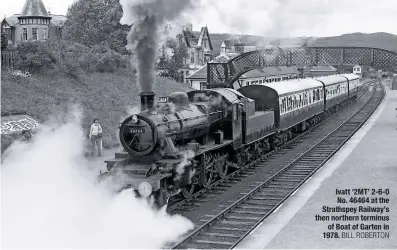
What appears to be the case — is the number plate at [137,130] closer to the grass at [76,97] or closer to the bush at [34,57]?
the grass at [76,97]

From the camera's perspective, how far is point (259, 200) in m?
13.9

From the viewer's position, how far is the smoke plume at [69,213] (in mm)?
9797

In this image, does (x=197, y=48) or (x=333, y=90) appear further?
(x=197, y=48)

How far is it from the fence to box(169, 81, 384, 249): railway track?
15.4 m

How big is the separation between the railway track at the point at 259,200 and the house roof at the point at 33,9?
3332 centimetres

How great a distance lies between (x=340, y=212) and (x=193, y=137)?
14.3 ft

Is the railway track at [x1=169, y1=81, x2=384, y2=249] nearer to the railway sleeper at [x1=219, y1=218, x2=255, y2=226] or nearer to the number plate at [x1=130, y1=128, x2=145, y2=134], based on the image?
the railway sleeper at [x1=219, y1=218, x2=255, y2=226]

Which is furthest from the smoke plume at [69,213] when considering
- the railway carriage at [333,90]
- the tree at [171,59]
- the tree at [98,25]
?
the tree at [171,59]

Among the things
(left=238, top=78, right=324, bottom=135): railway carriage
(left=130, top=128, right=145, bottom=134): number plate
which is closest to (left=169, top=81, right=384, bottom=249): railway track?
(left=238, top=78, right=324, bottom=135): railway carriage

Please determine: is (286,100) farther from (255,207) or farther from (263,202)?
(255,207)

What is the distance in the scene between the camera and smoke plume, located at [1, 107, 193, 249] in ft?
32.1

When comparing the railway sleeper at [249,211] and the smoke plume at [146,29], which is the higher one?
the smoke plume at [146,29]

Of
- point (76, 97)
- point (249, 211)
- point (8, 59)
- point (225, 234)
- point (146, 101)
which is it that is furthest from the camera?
point (8, 59)

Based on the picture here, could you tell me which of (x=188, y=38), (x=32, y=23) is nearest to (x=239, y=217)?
(x=32, y=23)
